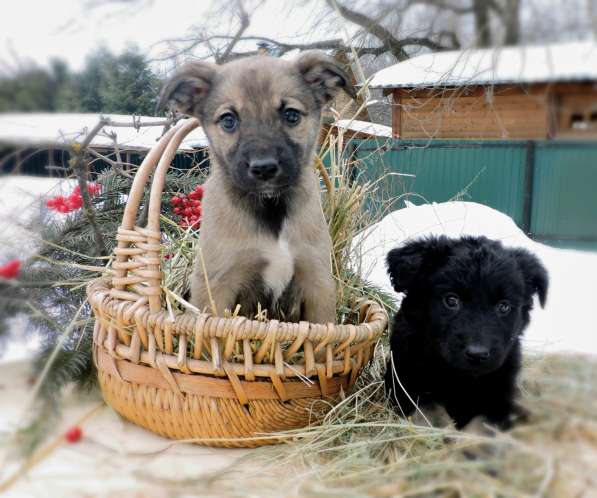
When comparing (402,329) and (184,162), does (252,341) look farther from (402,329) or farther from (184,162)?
(184,162)

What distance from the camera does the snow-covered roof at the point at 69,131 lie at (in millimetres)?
1430

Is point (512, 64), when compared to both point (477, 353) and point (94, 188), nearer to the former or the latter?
point (477, 353)

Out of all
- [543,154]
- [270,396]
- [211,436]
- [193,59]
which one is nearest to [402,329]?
[270,396]

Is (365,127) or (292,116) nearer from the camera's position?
(292,116)

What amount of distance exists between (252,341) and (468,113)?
1.19m

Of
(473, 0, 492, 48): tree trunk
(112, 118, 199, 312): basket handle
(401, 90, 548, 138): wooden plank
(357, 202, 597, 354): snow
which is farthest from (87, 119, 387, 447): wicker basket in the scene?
(473, 0, 492, 48): tree trunk

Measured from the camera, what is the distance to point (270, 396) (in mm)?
2199

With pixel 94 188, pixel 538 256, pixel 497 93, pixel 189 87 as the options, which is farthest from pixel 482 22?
pixel 94 188

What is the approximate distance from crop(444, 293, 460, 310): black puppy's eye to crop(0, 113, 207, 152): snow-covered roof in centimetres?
167

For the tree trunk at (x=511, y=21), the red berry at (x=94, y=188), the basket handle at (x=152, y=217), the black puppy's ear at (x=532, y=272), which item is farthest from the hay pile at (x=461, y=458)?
the red berry at (x=94, y=188)

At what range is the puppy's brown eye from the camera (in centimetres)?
223

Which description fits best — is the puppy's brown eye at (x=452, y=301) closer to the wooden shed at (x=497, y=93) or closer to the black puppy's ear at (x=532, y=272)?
the black puppy's ear at (x=532, y=272)

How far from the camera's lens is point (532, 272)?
2162mm

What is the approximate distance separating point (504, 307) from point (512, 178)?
77 centimetres
